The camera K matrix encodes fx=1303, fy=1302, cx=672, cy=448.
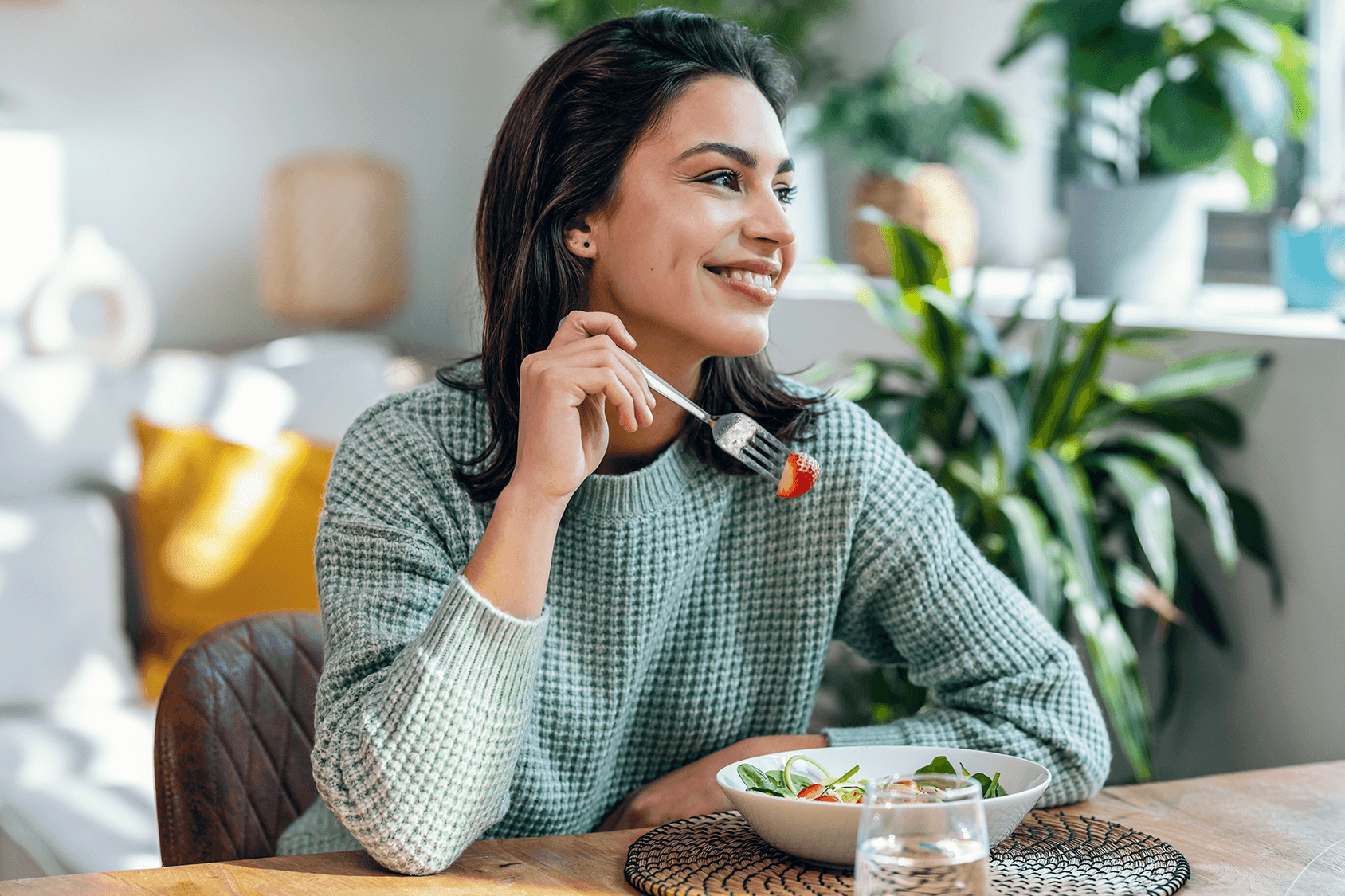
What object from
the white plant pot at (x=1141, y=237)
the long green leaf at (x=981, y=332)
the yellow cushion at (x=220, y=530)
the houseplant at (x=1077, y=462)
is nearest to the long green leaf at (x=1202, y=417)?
the houseplant at (x=1077, y=462)

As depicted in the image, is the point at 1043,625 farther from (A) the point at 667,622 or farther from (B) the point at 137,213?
(B) the point at 137,213

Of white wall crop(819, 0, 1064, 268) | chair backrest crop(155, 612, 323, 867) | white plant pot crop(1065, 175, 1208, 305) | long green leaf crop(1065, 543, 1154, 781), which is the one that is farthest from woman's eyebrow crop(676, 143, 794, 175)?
white wall crop(819, 0, 1064, 268)

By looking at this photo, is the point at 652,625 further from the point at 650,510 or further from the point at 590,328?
the point at 590,328

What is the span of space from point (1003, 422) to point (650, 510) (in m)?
0.94

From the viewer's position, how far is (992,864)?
893 mm

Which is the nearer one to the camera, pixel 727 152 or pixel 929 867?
pixel 929 867

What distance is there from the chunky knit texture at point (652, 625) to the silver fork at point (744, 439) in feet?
0.34

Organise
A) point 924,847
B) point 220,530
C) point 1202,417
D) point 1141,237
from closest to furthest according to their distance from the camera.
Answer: point 924,847 → point 1202,417 → point 1141,237 → point 220,530

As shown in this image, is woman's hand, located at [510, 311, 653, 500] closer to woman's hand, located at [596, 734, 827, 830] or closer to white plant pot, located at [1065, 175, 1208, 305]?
woman's hand, located at [596, 734, 827, 830]

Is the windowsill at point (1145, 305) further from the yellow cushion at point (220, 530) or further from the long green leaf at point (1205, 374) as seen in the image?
the yellow cushion at point (220, 530)

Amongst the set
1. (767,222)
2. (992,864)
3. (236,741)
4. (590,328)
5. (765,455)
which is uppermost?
(767,222)

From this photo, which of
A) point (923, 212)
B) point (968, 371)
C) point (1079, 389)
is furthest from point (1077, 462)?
point (923, 212)

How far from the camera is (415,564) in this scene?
1095 mm

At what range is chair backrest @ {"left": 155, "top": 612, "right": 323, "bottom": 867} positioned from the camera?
4.05ft
